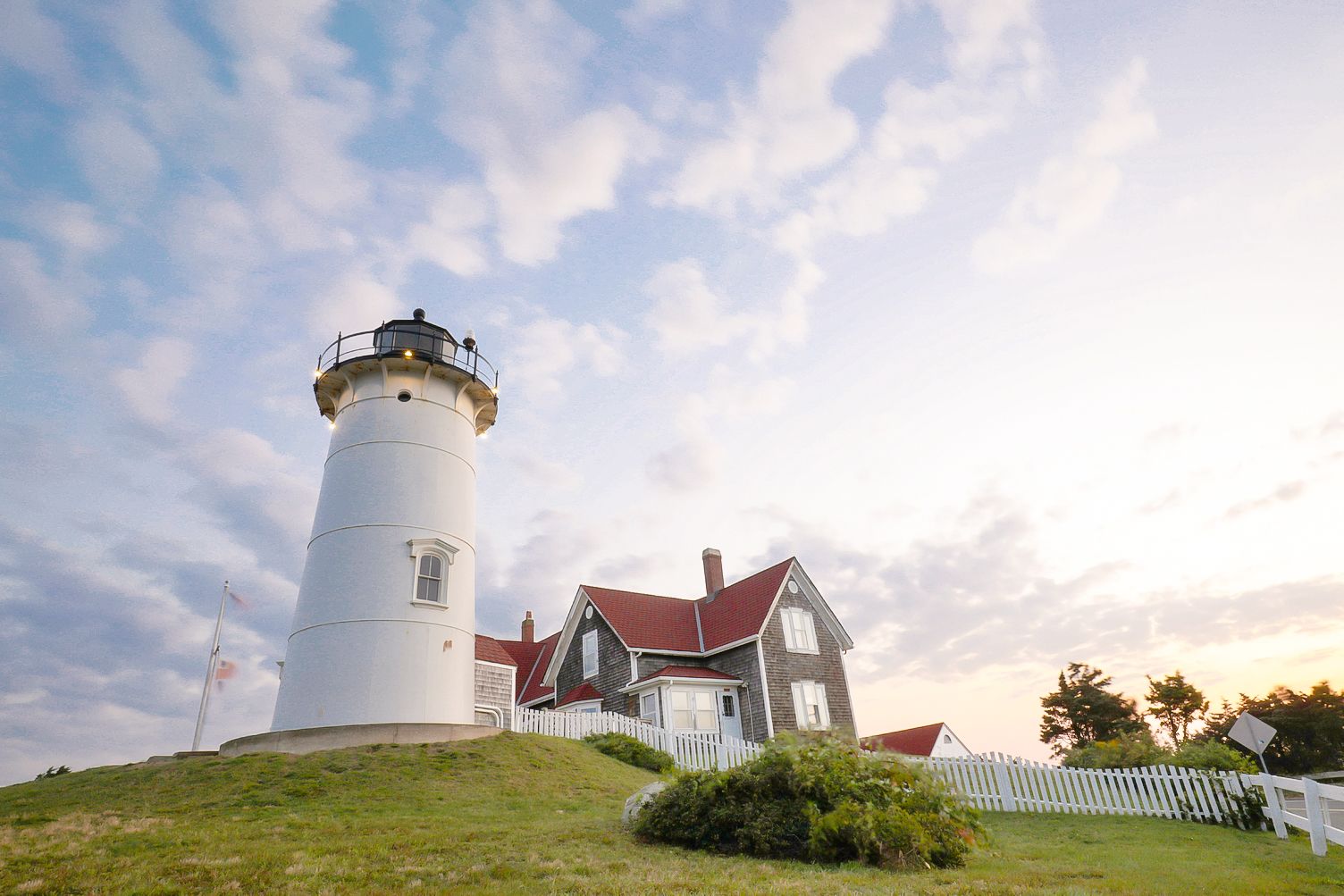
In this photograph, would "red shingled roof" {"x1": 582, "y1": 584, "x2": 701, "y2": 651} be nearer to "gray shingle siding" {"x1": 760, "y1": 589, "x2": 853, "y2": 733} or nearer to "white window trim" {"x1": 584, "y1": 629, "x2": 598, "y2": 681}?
"white window trim" {"x1": 584, "y1": 629, "x2": 598, "y2": 681}

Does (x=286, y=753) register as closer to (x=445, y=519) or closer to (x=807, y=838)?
(x=445, y=519)

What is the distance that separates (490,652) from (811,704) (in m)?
12.1

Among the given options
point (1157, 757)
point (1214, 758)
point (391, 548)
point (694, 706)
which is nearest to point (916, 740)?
point (694, 706)

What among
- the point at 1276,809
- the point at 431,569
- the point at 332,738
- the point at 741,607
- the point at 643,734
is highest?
the point at 741,607

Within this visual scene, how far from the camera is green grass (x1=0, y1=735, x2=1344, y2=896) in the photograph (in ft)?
23.6

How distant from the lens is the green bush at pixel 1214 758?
16641 millimetres

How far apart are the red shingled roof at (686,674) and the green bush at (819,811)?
16.5 m

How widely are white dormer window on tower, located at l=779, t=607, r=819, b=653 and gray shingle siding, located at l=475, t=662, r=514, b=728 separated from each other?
10.4 m

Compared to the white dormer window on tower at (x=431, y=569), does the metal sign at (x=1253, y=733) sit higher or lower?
lower

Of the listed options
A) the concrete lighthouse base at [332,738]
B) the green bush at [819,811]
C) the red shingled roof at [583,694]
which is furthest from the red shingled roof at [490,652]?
the green bush at [819,811]

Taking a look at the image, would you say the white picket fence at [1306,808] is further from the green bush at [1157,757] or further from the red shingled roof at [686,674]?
the red shingled roof at [686,674]

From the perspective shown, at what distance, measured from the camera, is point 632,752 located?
2144 centimetres

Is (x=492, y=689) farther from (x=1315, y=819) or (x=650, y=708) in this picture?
(x=1315, y=819)

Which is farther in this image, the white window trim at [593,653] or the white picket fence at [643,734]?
the white window trim at [593,653]
